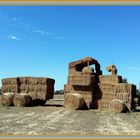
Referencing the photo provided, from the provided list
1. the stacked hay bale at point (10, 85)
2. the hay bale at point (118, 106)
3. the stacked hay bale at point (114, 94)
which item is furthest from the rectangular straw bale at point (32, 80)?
the hay bale at point (118, 106)

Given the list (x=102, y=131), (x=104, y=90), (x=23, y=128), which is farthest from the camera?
(x=104, y=90)

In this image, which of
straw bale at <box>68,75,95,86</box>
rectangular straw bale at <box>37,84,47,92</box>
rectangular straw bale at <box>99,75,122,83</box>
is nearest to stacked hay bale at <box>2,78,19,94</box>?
rectangular straw bale at <box>37,84,47,92</box>

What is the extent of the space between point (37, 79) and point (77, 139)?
61.7ft

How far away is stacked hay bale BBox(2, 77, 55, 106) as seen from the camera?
26.1 meters

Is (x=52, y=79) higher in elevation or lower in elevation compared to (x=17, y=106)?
higher

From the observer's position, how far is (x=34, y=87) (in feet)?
86.4

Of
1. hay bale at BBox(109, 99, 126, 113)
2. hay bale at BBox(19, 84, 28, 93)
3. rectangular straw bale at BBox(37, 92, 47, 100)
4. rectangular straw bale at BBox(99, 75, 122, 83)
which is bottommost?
hay bale at BBox(109, 99, 126, 113)

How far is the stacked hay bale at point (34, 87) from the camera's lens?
2609 cm

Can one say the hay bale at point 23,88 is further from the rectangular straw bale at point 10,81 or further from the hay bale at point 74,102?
the hay bale at point 74,102

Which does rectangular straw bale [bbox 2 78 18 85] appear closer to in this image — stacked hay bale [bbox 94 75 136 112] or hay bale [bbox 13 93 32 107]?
hay bale [bbox 13 93 32 107]

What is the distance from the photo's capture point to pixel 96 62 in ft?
87.4

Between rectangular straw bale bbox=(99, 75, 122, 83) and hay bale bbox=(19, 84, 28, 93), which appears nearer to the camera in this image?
rectangular straw bale bbox=(99, 75, 122, 83)

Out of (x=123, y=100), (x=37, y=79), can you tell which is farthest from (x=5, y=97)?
(x=123, y=100)
